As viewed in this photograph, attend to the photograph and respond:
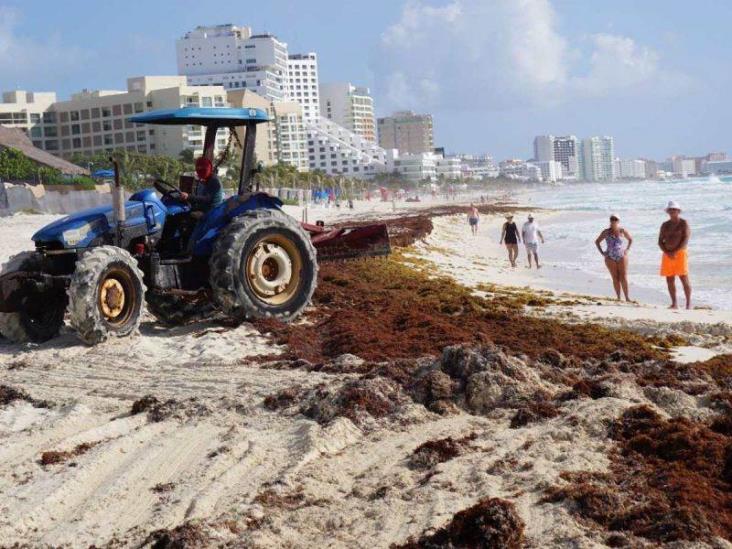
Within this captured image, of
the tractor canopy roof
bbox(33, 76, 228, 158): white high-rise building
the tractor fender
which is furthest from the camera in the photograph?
bbox(33, 76, 228, 158): white high-rise building

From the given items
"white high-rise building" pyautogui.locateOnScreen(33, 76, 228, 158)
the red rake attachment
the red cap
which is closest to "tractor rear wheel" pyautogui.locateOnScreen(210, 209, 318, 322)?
the red cap

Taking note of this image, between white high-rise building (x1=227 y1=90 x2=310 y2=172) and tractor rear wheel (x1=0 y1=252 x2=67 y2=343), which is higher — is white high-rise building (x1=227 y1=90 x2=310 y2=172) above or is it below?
above

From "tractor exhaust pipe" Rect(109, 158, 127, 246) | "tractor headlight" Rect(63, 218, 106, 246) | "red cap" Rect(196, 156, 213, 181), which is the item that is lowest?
"tractor headlight" Rect(63, 218, 106, 246)

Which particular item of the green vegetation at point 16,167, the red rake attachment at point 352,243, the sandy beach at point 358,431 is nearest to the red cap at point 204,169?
the sandy beach at point 358,431

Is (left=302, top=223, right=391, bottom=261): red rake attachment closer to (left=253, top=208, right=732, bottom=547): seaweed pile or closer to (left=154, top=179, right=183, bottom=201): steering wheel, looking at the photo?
(left=253, top=208, right=732, bottom=547): seaweed pile

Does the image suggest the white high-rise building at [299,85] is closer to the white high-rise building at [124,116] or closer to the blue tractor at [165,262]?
the white high-rise building at [124,116]

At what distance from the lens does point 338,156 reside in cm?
16875

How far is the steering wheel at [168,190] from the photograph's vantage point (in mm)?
10016

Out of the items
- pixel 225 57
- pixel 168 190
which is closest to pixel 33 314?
pixel 168 190

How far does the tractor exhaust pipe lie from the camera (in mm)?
9102

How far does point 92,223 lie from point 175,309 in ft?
4.40

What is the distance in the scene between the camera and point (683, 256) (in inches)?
492

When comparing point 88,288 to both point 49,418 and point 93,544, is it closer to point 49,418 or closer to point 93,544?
point 49,418

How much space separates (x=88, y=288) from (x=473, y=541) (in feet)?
17.1
